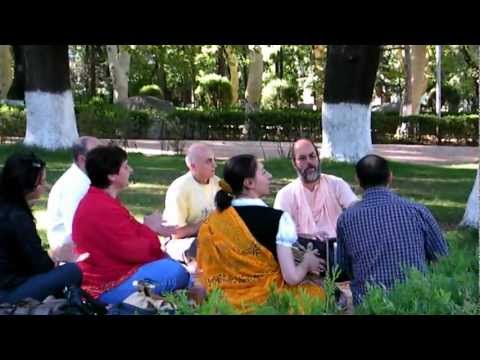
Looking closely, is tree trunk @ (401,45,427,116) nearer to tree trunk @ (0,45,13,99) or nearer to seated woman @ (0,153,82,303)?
tree trunk @ (0,45,13,99)

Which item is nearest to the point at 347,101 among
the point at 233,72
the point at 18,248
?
the point at 18,248

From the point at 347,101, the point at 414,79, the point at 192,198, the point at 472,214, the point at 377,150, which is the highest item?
the point at 414,79

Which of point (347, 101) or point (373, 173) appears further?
point (347, 101)

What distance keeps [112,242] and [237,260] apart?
2.56ft

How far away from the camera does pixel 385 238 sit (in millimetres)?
4312

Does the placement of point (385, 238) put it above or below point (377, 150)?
A: above

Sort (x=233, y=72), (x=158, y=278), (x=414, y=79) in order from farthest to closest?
(x=233, y=72)
(x=414, y=79)
(x=158, y=278)

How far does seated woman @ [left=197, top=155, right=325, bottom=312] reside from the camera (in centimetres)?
426

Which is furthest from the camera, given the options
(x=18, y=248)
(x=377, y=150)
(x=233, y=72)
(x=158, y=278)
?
(x=233, y=72)

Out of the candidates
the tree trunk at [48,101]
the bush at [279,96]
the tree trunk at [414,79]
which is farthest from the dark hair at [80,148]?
the bush at [279,96]

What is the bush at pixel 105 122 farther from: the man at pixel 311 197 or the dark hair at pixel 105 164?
the dark hair at pixel 105 164

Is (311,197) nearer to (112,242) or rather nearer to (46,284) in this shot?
(112,242)
